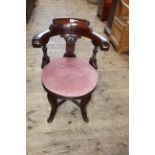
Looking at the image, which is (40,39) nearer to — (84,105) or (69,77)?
(69,77)

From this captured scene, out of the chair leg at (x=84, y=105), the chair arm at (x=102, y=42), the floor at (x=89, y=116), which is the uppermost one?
the chair arm at (x=102, y=42)

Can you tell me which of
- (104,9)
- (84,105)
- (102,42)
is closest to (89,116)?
(84,105)

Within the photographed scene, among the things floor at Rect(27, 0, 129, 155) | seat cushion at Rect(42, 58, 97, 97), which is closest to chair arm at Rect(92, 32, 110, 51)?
seat cushion at Rect(42, 58, 97, 97)

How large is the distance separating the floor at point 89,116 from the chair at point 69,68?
0.71 ft

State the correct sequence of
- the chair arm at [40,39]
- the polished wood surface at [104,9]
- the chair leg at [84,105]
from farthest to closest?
the polished wood surface at [104,9] → the chair leg at [84,105] → the chair arm at [40,39]

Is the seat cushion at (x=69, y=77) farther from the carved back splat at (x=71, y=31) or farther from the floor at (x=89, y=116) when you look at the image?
the floor at (x=89, y=116)

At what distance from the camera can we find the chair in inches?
64.2

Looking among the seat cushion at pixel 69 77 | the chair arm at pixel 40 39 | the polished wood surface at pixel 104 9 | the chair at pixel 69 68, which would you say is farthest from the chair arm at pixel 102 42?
the polished wood surface at pixel 104 9

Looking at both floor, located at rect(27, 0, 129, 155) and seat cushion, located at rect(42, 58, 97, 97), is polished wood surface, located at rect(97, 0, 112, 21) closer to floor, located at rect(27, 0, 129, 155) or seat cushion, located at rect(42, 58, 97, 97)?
floor, located at rect(27, 0, 129, 155)

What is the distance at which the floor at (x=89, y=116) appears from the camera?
71.2 inches

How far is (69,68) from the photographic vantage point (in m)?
1.79

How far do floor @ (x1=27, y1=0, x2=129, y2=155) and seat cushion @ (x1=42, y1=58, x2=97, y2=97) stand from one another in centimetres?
47
